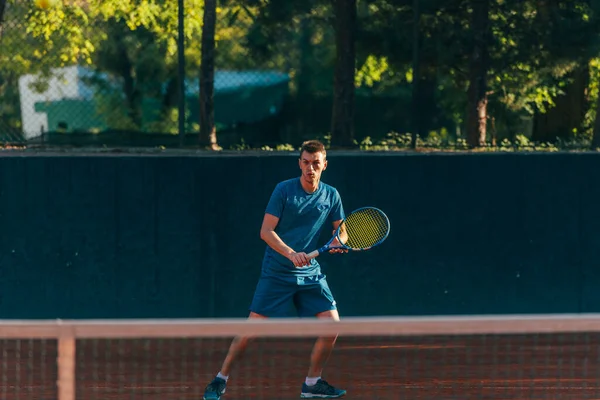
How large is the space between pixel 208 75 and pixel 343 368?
358 centimetres

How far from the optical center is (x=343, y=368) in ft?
29.9

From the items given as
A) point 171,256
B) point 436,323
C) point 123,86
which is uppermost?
point 123,86

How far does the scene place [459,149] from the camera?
1141cm

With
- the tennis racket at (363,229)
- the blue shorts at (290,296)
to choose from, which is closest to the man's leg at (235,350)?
the blue shorts at (290,296)

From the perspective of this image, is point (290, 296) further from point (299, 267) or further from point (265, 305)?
point (299, 267)

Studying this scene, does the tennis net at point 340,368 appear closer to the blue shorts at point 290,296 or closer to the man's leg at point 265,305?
the man's leg at point 265,305

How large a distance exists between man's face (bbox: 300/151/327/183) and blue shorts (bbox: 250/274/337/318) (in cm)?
70

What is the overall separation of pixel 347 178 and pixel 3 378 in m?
3.46

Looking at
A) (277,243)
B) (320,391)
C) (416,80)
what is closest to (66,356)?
(277,243)

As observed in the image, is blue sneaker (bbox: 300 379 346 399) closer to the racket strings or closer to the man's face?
the racket strings

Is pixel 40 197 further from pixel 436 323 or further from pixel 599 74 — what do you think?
pixel 599 74

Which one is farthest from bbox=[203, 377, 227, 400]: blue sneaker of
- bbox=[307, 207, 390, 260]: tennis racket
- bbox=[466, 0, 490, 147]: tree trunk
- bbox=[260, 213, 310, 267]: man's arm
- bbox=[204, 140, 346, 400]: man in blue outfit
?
bbox=[466, 0, 490, 147]: tree trunk

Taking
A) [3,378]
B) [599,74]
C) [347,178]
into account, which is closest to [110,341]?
[3,378]

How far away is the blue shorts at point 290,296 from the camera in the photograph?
7.76 meters
